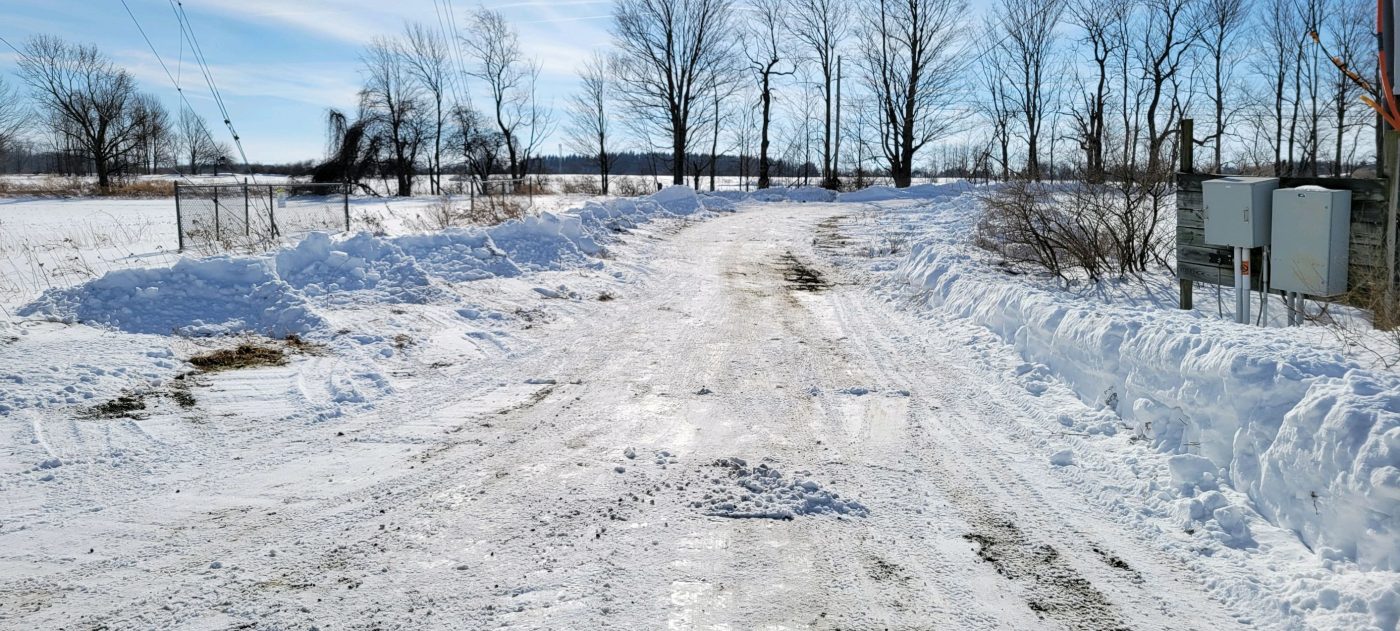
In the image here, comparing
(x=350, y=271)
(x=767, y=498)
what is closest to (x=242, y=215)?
(x=350, y=271)

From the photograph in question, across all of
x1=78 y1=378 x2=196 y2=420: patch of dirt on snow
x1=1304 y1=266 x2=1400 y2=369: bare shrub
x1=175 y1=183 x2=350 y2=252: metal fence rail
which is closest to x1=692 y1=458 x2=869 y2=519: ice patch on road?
A: x1=1304 y1=266 x2=1400 y2=369: bare shrub

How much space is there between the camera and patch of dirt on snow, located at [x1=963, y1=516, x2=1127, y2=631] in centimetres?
351

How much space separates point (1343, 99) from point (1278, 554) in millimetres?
45004

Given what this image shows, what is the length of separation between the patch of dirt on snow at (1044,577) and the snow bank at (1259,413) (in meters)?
1.01

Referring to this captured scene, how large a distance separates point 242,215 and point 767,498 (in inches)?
605

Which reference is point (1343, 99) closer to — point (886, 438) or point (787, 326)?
point (787, 326)

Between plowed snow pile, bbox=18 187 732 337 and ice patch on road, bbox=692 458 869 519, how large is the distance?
586 cm

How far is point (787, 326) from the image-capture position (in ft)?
32.9

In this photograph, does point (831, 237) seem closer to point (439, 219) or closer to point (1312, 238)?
point (439, 219)

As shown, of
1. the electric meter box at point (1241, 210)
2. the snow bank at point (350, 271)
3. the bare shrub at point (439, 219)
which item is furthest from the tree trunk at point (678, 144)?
the electric meter box at point (1241, 210)

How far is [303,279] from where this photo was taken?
34.0 feet

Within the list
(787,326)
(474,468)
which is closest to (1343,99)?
(787,326)

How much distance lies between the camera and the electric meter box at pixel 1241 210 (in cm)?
712

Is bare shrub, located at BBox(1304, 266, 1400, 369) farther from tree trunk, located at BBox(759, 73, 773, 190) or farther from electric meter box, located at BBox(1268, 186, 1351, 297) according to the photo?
tree trunk, located at BBox(759, 73, 773, 190)
